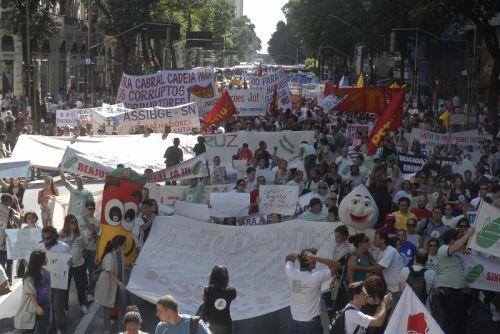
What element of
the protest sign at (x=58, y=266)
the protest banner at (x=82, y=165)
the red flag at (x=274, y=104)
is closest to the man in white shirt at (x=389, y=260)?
the protest sign at (x=58, y=266)

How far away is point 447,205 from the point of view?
13094 mm

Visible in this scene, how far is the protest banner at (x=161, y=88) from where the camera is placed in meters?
31.3

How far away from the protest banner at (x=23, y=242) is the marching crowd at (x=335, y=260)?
6.1 inches

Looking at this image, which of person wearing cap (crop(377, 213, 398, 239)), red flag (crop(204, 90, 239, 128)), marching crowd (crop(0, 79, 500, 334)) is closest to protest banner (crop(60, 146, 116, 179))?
marching crowd (crop(0, 79, 500, 334))

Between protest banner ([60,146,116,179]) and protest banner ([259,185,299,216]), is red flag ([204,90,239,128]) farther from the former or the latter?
protest banner ([259,185,299,216])

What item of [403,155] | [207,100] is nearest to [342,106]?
[207,100]

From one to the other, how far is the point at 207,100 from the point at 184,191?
17.8 metres

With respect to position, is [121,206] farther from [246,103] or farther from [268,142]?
[246,103]

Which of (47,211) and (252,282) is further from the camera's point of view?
(47,211)

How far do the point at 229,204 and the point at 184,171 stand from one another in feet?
9.80

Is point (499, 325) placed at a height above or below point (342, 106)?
below

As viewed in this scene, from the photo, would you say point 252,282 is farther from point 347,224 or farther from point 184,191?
point 184,191

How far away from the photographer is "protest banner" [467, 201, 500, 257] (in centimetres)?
1116

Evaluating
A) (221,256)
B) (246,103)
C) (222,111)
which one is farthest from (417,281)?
(246,103)
